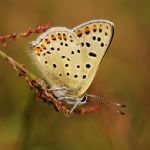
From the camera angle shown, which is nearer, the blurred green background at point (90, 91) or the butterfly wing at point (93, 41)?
the butterfly wing at point (93, 41)

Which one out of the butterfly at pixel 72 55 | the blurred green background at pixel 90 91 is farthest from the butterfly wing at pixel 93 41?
the blurred green background at pixel 90 91

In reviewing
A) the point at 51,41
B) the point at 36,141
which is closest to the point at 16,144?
the point at 36,141

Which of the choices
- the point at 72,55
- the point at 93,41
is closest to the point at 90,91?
the point at 72,55

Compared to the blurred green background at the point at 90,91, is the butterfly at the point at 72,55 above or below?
above

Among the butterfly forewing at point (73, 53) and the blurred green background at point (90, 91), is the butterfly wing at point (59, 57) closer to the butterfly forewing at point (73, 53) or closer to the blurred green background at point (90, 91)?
the butterfly forewing at point (73, 53)

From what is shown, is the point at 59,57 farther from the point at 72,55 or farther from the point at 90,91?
the point at 90,91

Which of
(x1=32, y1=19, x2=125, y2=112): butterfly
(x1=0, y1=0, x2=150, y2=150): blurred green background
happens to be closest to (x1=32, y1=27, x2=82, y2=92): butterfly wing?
(x1=32, y1=19, x2=125, y2=112): butterfly
